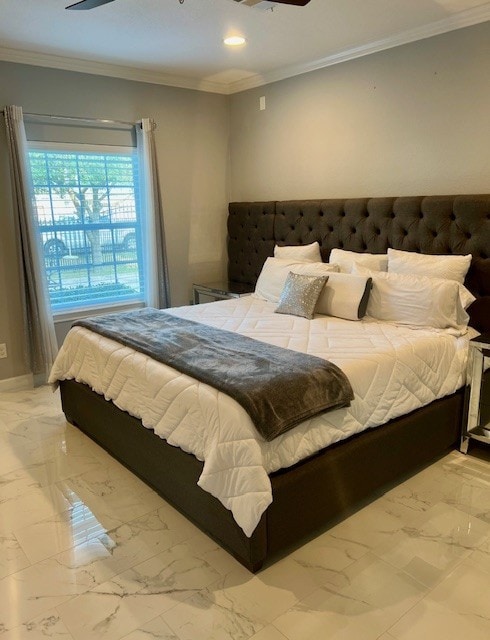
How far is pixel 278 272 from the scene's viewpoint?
3.78 meters

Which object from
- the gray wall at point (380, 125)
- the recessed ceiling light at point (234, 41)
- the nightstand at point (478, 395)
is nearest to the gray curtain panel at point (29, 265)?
the recessed ceiling light at point (234, 41)

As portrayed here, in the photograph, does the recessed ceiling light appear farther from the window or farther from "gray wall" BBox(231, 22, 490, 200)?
the window

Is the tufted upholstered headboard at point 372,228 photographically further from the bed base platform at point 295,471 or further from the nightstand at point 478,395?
the bed base platform at point 295,471

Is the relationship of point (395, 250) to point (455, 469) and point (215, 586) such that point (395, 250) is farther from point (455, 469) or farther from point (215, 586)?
point (215, 586)

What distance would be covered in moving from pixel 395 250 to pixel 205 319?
1.36 m

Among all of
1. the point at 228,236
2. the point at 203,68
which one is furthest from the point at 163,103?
the point at 228,236

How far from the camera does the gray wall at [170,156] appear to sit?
12.2ft

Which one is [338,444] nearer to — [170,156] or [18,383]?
[18,383]

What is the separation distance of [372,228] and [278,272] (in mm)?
754

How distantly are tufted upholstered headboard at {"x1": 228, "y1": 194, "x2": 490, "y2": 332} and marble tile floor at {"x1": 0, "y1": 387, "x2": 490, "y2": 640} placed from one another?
4.30ft

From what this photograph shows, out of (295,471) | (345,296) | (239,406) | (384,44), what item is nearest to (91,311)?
(345,296)

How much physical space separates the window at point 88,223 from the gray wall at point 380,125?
1.22 meters

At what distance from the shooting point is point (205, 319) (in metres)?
3.27

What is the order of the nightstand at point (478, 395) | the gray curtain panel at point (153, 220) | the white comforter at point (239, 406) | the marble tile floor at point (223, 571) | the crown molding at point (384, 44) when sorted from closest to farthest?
the marble tile floor at point (223, 571), the white comforter at point (239, 406), the nightstand at point (478, 395), the crown molding at point (384, 44), the gray curtain panel at point (153, 220)
